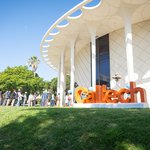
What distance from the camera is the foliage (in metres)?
34.7

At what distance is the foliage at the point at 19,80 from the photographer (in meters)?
34.7

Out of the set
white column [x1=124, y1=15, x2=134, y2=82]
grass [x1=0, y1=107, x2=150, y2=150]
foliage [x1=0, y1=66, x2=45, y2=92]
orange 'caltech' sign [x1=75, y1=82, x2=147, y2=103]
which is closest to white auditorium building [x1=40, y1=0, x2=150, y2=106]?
white column [x1=124, y1=15, x2=134, y2=82]

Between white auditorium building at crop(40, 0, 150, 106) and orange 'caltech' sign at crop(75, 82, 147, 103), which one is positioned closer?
orange 'caltech' sign at crop(75, 82, 147, 103)

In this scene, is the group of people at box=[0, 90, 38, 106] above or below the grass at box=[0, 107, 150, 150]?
above

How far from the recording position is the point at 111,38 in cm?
Result: 2108

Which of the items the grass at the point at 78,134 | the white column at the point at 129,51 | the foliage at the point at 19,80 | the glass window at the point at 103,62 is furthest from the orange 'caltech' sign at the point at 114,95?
the foliage at the point at 19,80

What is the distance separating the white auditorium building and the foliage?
12029 millimetres

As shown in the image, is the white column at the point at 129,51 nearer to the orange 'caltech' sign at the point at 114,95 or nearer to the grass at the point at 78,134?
the orange 'caltech' sign at the point at 114,95

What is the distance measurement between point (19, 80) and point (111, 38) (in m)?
20.1

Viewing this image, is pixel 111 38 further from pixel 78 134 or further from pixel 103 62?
pixel 78 134

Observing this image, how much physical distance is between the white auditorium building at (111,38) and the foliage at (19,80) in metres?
12.0

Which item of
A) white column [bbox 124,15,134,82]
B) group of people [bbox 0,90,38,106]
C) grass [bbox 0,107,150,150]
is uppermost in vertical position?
white column [bbox 124,15,134,82]

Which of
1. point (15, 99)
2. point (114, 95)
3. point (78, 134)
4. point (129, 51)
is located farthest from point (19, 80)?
point (78, 134)

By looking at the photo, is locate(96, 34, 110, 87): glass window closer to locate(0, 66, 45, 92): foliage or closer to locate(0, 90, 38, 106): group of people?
locate(0, 90, 38, 106): group of people
